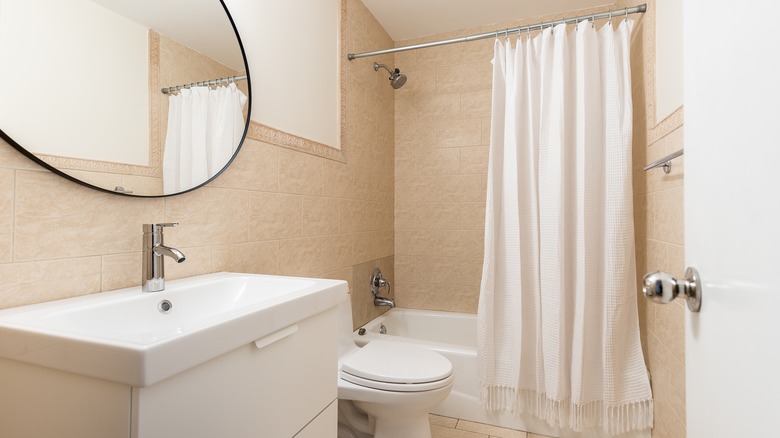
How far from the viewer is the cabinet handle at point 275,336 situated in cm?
73

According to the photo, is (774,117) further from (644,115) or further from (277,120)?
(644,115)

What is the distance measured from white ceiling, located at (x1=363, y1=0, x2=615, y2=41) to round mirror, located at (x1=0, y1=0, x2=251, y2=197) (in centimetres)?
136

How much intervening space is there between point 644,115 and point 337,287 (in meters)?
1.60

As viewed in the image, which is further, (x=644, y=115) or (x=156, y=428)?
(x=644, y=115)

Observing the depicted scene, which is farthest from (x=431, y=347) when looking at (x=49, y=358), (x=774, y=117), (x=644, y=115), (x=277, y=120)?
(x=774, y=117)

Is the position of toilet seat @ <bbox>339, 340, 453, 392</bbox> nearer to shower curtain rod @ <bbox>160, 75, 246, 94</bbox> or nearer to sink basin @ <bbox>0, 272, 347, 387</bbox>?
sink basin @ <bbox>0, 272, 347, 387</bbox>

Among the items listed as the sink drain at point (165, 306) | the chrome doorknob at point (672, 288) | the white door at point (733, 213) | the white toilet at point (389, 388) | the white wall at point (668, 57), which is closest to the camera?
the white door at point (733, 213)

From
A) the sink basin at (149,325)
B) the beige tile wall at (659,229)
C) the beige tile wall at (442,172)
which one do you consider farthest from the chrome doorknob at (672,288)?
the beige tile wall at (442,172)

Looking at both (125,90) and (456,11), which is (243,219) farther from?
(456,11)

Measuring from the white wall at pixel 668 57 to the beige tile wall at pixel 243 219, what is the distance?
1.41 m

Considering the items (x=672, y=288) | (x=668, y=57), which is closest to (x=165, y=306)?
(x=672, y=288)

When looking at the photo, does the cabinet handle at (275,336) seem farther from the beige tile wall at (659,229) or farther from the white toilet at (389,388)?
the beige tile wall at (659,229)

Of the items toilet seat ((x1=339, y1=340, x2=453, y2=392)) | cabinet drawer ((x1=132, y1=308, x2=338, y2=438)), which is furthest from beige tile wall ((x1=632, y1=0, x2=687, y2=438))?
cabinet drawer ((x1=132, y1=308, x2=338, y2=438))

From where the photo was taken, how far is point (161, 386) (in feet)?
1.80
